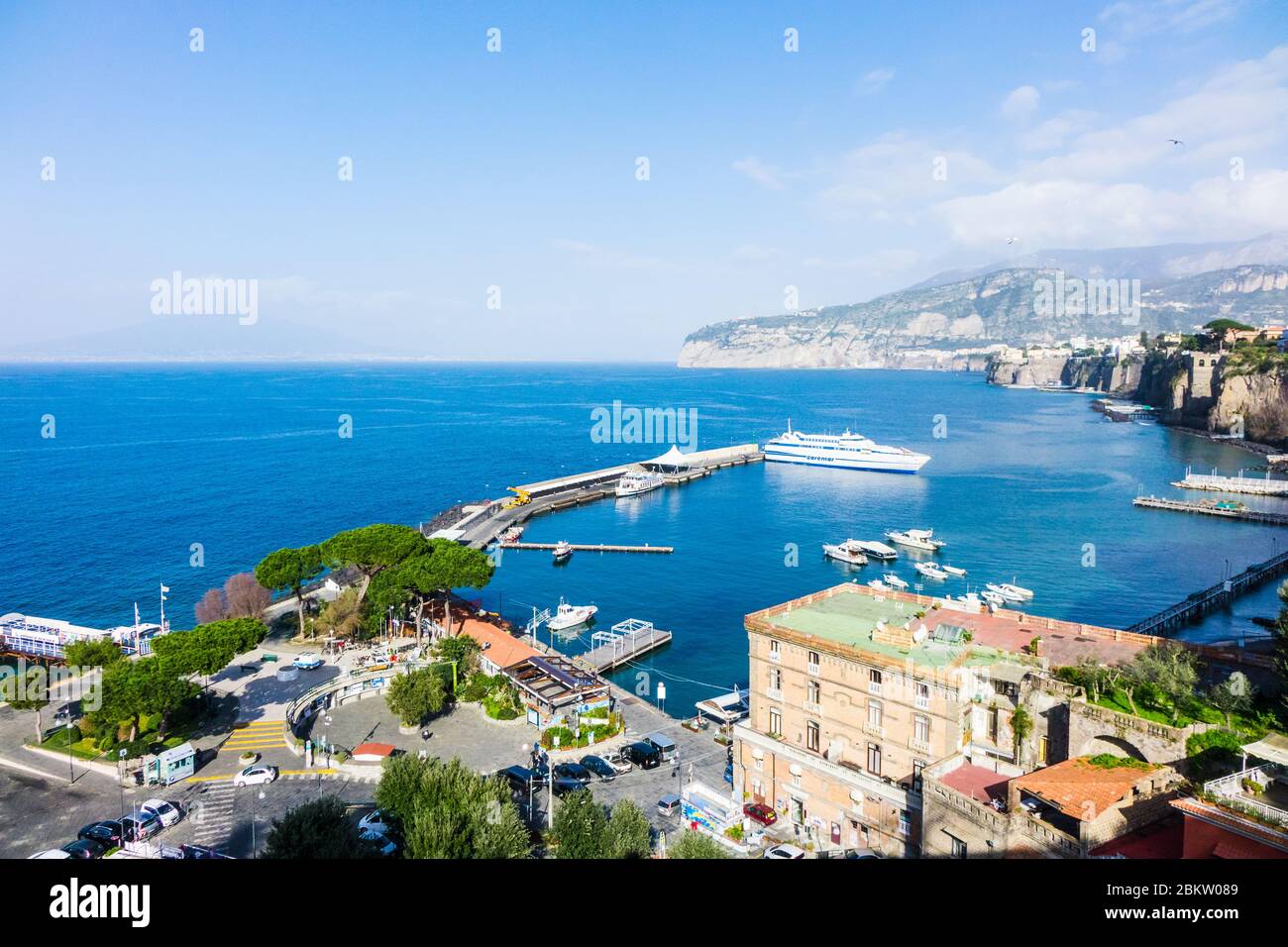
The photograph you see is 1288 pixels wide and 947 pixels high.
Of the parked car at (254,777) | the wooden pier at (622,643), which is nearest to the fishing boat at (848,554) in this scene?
the wooden pier at (622,643)

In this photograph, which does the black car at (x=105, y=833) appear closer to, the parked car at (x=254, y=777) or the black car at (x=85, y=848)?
the black car at (x=85, y=848)

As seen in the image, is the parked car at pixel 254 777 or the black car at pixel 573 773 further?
the black car at pixel 573 773

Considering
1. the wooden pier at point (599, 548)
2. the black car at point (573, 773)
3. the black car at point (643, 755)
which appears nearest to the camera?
the black car at point (573, 773)

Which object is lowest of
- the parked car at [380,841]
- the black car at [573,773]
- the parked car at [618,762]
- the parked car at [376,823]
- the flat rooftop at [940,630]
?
the parked car at [618,762]

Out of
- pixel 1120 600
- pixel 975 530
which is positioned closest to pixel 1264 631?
pixel 1120 600

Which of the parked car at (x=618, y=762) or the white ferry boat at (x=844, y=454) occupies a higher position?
the white ferry boat at (x=844, y=454)

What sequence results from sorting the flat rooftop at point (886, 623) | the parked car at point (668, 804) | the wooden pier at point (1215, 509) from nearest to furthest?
1. the flat rooftop at point (886, 623)
2. the parked car at point (668, 804)
3. the wooden pier at point (1215, 509)

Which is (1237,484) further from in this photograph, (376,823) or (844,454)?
(376,823)
